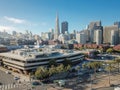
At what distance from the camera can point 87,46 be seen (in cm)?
9794

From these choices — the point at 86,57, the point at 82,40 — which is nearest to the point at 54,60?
the point at 86,57

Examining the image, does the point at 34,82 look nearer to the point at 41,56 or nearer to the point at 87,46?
the point at 41,56

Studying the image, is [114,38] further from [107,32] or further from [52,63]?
[52,63]

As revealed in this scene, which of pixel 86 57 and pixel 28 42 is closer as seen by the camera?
pixel 86 57

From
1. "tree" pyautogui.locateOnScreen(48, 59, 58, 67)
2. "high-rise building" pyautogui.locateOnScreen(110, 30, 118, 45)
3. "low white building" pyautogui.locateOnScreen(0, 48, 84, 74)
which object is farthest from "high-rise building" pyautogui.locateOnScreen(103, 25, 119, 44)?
"tree" pyautogui.locateOnScreen(48, 59, 58, 67)

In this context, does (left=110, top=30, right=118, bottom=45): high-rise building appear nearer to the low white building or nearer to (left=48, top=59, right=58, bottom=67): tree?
the low white building

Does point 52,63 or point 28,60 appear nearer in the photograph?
point 28,60

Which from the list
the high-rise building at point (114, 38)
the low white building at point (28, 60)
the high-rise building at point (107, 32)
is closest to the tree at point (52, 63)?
the low white building at point (28, 60)

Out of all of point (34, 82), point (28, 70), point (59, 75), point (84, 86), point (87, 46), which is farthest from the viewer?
point (87, 46)

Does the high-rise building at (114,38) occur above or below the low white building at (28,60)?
above

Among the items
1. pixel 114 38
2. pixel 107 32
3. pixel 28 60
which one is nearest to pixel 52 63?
pixel 28 60

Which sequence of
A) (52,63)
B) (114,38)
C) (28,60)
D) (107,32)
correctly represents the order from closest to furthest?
(28,60) < (52,63) < (114,38) < (107,32)

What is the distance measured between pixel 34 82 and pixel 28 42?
102m

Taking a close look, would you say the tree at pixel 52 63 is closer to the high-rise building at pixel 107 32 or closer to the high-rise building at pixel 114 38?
the high-rise building at pixel 114 38
